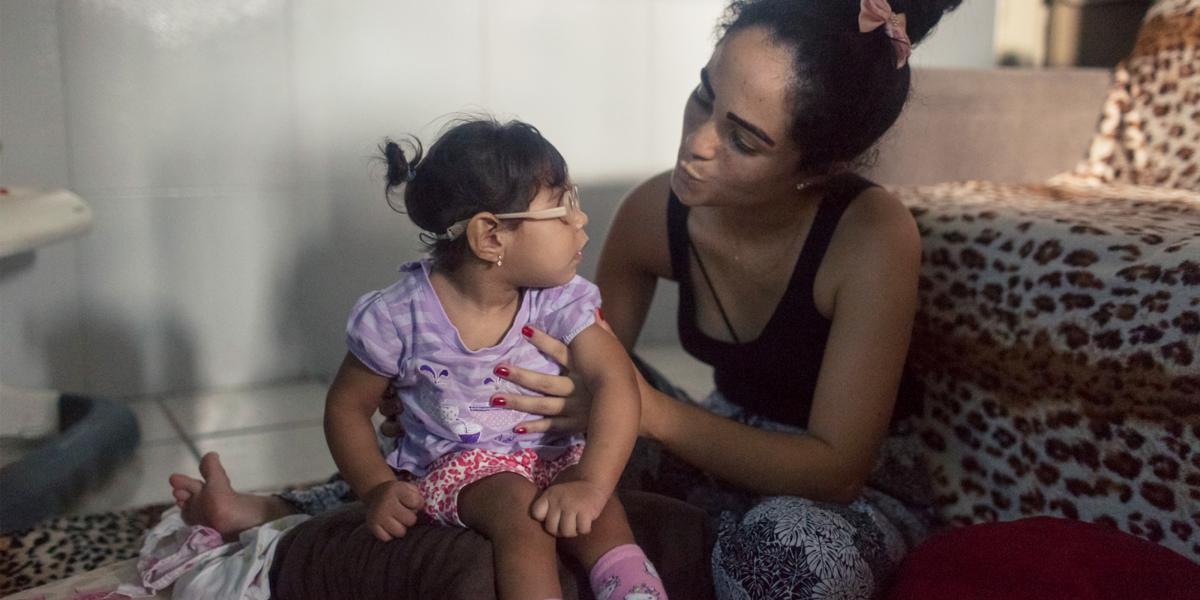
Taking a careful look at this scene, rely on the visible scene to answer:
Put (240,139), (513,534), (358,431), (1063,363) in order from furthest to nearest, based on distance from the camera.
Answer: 1. (240,139)
2. (1063,363)
3. (358,431)
4. (513,534)

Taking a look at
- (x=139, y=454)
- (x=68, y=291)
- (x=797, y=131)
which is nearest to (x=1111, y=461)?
(x=797, y=131)

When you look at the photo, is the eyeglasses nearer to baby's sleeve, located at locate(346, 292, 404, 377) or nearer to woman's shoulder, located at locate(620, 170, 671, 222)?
baby's sleeve, located at locate(346, 292, 404, 377)

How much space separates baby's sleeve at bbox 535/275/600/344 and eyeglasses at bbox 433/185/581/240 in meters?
0.08

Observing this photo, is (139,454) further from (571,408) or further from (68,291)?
(571,408)

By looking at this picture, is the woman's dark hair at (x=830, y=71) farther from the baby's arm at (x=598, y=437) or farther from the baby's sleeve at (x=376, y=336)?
the baby's sleeve at (x=376, y=336)

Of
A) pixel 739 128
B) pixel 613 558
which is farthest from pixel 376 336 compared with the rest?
pixel 739 128

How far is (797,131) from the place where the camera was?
1.19m

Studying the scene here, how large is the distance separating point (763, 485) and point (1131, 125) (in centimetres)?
113

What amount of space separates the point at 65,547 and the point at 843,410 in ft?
3.34

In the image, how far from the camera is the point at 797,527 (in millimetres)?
1068

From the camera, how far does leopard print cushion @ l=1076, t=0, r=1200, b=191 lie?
1797 mm

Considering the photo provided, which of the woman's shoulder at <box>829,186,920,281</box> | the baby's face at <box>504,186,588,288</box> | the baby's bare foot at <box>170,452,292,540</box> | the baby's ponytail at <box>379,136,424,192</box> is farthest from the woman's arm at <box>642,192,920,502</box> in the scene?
the baby's bare foot at <box>170,452,292,540</box>

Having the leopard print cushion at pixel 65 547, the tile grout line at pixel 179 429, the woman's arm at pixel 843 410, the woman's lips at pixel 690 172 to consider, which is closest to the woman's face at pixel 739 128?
the woman's lips at pixel 690 172

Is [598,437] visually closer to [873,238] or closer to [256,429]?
[873,238]
